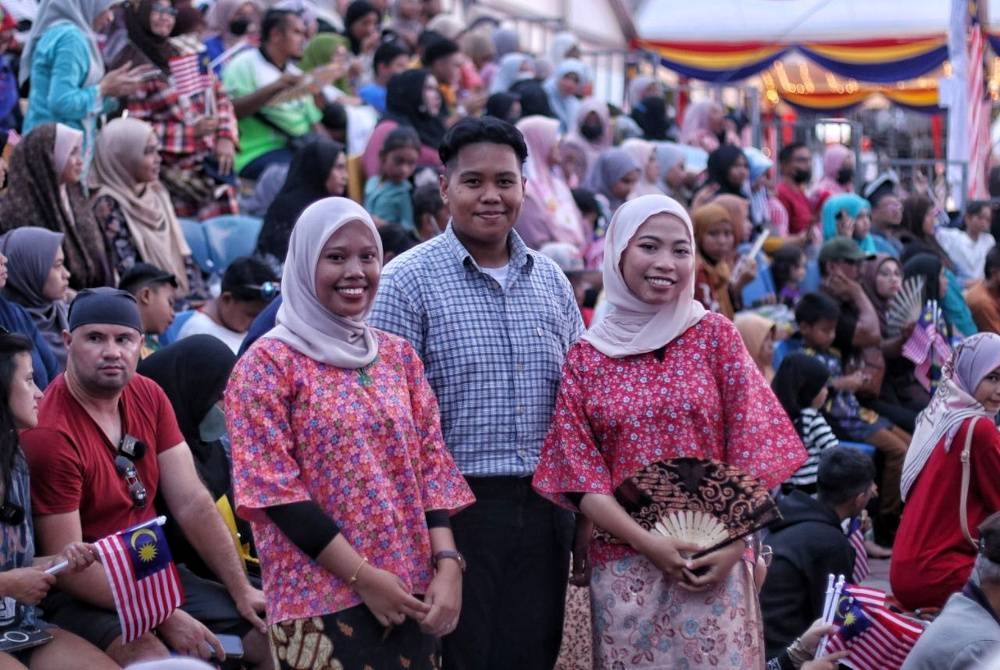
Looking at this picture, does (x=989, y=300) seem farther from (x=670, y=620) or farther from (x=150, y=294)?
(x=670, y=620)

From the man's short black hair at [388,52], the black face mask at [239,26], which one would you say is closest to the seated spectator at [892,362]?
the man's short black hair at [388,52]

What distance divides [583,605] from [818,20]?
859 inches

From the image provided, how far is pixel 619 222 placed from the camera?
13.2ft

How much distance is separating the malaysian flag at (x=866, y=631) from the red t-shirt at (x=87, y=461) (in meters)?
2.05

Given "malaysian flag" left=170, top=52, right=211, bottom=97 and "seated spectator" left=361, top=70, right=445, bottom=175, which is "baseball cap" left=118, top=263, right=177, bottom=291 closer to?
"malaysian flag" left=170, top=52, right=211, bottom=97

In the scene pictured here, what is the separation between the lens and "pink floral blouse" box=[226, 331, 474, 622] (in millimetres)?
3443

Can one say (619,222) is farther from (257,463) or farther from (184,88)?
(184,88)

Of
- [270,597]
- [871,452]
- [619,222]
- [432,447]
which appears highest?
[619,222]

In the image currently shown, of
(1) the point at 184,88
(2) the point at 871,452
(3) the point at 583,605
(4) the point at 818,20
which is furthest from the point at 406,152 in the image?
(4) the point at 818,20

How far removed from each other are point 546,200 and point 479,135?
19.1ft

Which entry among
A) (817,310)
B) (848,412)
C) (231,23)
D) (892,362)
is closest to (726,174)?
(892,362)

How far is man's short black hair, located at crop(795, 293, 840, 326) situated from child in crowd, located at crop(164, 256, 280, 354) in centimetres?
336

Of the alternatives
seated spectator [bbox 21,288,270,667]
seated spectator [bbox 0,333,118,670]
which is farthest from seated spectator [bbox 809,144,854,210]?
seated spectator [bbox 0,333,118,670]

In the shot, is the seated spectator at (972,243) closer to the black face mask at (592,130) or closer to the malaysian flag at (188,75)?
the black face mask at (592,130)
